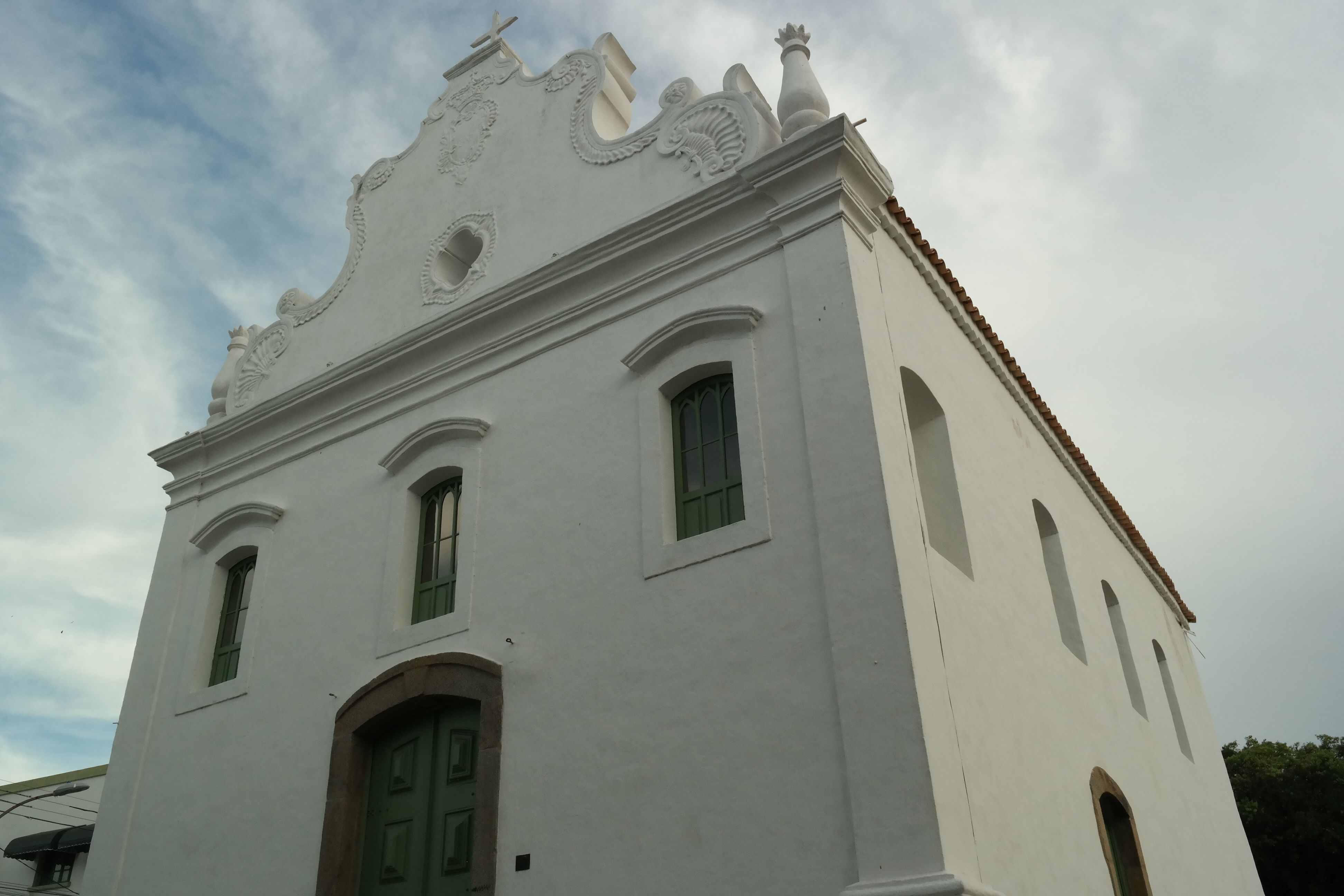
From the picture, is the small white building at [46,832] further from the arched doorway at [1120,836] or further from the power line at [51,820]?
the arched doorway at [1120,836]

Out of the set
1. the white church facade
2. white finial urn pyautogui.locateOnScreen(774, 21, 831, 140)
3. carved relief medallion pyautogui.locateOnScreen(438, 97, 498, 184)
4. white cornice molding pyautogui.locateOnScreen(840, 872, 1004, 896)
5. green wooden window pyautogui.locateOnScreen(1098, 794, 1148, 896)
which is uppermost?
carved relief medallion pyautogui.locateOnScreen(438, 97, 498, 184)

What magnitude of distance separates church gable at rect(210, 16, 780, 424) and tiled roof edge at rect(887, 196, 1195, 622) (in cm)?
147

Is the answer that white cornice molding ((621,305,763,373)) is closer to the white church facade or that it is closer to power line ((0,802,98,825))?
the white church facade

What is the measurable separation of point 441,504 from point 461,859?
3.04 meters

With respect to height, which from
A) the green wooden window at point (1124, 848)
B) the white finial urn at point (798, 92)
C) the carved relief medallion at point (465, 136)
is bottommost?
the green wooden window at point (1124, 848)

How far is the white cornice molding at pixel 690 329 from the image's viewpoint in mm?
8320

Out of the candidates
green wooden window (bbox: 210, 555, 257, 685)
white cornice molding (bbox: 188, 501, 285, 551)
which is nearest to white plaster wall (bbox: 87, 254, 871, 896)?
white cornice molding (bbox: 188, 501, 285, 551)

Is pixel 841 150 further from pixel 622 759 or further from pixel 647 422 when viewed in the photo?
pixel 622 759

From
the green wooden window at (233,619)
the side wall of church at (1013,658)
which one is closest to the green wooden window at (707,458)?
the side wall of church at (1013,658)

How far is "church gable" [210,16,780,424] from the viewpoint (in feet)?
31.7

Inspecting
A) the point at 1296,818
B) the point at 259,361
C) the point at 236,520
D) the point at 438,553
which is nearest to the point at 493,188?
the point at 259,361

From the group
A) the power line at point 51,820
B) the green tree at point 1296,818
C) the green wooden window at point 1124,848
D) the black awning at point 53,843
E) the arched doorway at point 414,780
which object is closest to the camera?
the arched doorway at point 414,780

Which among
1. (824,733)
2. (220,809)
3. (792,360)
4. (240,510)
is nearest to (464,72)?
(240,510)

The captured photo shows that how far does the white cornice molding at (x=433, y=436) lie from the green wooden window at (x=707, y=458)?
191cm
